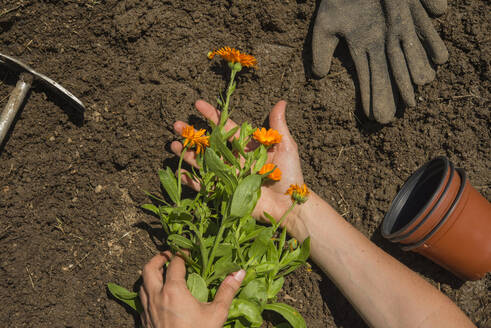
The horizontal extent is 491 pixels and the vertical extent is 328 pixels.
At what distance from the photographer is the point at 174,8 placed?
179cm

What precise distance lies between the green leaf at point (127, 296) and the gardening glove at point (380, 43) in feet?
4.58

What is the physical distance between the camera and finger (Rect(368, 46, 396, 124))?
5.63 feet

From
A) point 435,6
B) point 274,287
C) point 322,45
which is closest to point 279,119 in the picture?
point 322,45

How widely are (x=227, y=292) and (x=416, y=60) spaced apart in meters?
1.33

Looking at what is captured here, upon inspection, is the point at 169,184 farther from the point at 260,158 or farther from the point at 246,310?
the point at 246,310

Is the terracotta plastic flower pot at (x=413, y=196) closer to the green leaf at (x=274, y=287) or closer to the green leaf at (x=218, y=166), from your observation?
the green leaf at (x=274, y=287)

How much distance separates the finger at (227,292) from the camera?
128 cm

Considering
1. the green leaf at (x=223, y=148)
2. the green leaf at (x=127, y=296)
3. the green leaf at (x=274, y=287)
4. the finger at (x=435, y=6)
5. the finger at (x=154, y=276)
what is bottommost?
the green leaf at (x=127, y=296)

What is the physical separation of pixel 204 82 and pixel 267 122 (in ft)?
1.27

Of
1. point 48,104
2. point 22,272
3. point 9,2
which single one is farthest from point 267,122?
point 22,272

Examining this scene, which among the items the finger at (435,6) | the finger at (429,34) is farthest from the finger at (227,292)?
the finger at (435,6)

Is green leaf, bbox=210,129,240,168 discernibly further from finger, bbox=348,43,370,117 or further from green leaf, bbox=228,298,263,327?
finger, bbox=348,43,370,117

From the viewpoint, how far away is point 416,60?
1.66 metres

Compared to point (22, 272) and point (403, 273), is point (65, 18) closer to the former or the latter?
point (22, 272)
